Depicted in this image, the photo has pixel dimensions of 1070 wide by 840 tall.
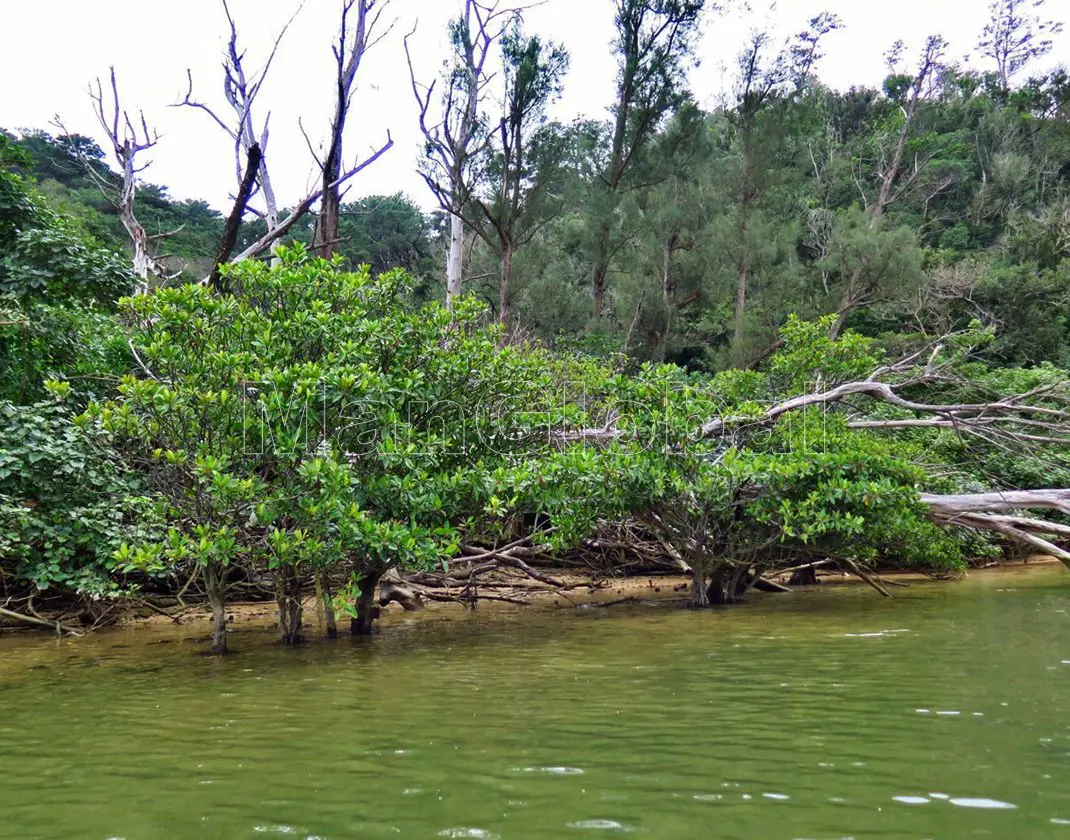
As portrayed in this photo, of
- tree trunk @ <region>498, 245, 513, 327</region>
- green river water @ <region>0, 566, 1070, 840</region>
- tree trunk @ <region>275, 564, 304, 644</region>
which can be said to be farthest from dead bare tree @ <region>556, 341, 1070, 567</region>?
tree trunk @ <region>498, 245, 513, 327</region>

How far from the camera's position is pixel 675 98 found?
74.5 ft

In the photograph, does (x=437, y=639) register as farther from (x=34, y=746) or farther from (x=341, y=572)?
(x=34, y=746)

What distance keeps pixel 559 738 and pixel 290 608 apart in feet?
15.5

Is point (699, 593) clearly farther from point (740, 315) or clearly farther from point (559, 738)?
point (740, 315)

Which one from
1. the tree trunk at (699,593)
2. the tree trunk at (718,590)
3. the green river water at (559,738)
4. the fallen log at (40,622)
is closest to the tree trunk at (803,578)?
the tree trunk at (718,590)

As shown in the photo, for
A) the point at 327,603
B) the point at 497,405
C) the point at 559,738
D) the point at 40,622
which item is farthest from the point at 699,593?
the point at 40,622

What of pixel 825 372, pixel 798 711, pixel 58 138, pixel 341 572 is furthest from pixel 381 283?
pixel 58 138

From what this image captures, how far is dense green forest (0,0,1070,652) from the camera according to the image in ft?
24.2

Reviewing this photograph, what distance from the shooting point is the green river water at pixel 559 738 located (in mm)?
3049

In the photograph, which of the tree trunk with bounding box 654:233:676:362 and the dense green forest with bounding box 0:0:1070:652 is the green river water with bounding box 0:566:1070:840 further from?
the tree trunk with bounding box 654:233:676:362

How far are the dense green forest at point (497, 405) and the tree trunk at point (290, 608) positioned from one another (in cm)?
3

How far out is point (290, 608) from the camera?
8.22 metres

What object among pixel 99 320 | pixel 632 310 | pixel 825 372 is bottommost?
pixel 825 372

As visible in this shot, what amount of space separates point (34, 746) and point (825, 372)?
1140cm
